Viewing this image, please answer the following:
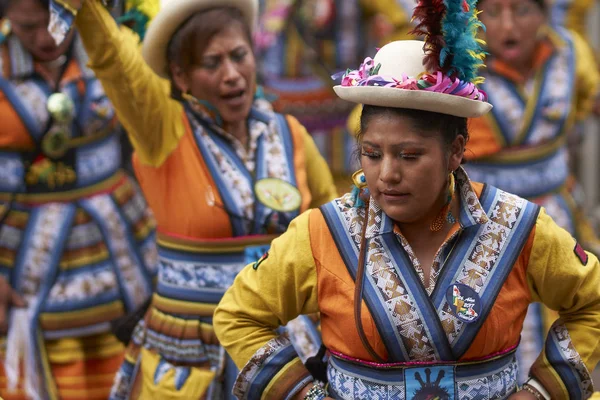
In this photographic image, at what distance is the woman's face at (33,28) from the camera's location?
499 centimetres

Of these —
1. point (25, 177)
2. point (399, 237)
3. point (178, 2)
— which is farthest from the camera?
point (25, 177)

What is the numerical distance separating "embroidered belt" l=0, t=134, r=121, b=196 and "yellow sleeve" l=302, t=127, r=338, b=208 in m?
1.17

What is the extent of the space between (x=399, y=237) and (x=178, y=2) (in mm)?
1464

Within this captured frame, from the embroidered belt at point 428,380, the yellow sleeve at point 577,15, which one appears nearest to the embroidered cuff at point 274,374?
the embroidered belt at point 428,380

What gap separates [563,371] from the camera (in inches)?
131

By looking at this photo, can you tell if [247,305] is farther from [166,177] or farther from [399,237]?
[166,177]

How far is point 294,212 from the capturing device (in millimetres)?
4332

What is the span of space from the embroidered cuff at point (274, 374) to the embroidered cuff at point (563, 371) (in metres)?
0.65

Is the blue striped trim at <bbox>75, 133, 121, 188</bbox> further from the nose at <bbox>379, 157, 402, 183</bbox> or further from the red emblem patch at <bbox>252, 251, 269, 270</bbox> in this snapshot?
the nose at <bbox>379, 157, 402, 183</bbox>

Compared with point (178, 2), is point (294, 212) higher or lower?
lower

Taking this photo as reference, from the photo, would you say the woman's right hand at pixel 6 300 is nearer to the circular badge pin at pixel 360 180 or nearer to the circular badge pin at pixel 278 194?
the circular badge pin at pixel 278 194

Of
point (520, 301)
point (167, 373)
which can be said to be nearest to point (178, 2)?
point (167, 373)

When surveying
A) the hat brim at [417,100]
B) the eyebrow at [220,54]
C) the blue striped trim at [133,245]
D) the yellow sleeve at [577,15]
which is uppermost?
the hat brim at [417,100]

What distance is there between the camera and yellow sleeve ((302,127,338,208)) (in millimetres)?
4562
